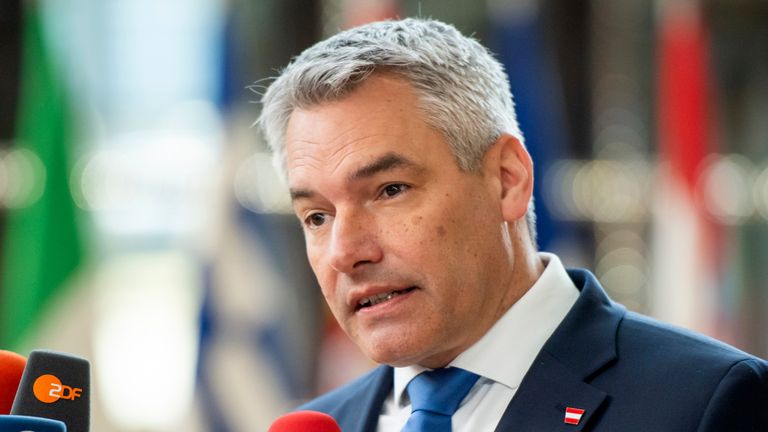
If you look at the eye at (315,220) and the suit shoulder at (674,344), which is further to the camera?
the eye at (315,220)

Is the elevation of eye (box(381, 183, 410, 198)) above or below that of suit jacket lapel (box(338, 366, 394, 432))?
above

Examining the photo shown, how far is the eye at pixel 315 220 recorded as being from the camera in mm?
2322

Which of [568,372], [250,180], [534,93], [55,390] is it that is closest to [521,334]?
[568,372]

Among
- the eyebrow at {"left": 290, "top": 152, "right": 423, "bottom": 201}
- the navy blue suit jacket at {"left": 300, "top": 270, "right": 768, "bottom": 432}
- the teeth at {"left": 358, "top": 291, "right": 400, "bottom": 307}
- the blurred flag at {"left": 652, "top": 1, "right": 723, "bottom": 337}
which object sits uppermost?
the eyebrow at {"left": 290, "top": 152, "right": 423, "bottom": 201}

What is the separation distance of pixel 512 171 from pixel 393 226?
0.35m

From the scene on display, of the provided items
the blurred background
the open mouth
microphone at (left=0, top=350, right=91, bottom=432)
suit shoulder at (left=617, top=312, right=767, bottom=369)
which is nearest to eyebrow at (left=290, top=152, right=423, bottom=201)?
the open mouth

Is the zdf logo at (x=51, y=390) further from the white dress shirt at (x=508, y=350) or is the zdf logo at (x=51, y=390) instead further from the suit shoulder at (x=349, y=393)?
the suit shoulder at (x=349, y=393)

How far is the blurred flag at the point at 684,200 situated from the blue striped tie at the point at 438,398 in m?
5.62

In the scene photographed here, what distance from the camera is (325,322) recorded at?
8336 millimetres

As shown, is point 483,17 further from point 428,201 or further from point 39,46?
point 428,201

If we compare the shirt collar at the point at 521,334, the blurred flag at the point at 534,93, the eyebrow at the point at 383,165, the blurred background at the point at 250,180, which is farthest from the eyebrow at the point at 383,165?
the blurred flag at the point at 534,93

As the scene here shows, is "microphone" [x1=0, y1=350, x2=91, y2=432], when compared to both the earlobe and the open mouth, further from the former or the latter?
the earlobe

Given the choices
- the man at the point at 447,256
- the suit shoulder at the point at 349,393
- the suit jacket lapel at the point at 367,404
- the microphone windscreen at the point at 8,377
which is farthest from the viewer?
the suit shoulder at the point at 349,393

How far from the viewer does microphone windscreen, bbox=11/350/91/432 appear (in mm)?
1791
